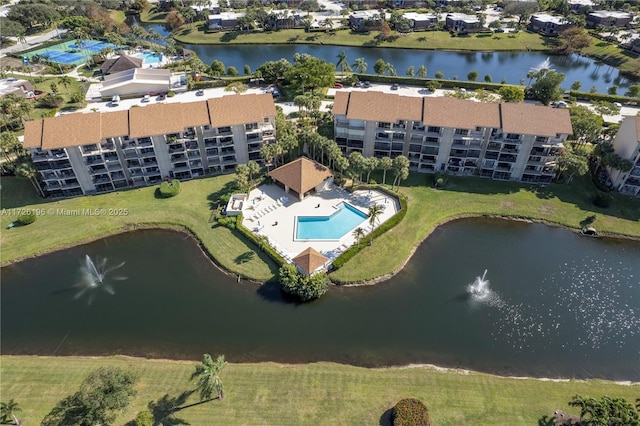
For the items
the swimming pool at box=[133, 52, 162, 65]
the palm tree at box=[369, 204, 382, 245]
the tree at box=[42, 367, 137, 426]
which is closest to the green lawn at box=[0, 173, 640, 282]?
the palm tree at box=[369, 204, 382, 245]

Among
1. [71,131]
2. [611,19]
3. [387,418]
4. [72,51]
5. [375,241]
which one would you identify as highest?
[611,19]

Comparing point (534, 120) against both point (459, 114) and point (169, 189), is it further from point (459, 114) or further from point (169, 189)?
point (169, 189)

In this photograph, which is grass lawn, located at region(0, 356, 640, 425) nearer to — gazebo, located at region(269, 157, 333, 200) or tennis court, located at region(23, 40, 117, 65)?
gazebo, located at region(269, 157, 333, 200)

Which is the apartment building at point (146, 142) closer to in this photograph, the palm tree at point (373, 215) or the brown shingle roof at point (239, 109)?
the brown shingle roof at point (239, 109)

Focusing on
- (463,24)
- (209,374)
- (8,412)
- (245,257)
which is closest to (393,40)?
(463,24)

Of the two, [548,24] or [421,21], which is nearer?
[548,24]

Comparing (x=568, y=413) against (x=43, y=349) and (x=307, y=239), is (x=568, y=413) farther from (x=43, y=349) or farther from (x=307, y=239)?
(x=43, y=349)

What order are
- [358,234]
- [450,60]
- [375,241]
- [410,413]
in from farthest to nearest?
[450,60] → [375,241] → [358,234] → [410,413]

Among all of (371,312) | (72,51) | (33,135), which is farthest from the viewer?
(72,51)
